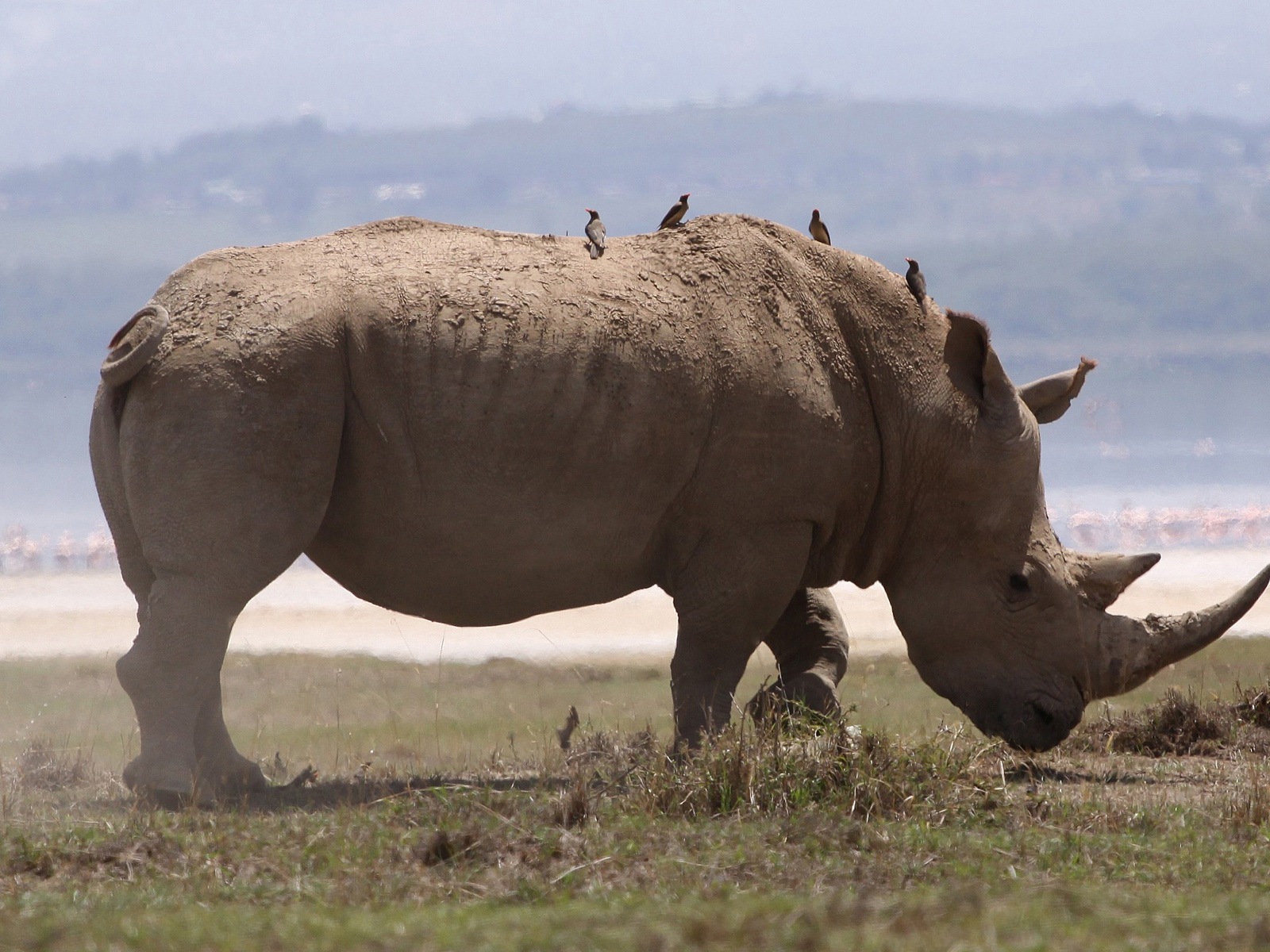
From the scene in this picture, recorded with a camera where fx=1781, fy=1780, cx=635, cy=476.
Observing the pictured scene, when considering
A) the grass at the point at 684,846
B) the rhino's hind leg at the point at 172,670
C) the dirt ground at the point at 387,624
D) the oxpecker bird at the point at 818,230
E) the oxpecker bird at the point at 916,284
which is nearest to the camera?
the grass at the point at 684,846

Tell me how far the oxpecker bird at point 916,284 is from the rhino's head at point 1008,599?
32cm

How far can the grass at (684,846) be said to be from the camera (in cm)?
514

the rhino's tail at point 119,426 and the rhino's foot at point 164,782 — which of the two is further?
the rhino's tail at point 119,426

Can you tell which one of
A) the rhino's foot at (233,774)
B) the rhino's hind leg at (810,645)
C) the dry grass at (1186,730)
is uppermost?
the rhino's hind leg at (810,645)

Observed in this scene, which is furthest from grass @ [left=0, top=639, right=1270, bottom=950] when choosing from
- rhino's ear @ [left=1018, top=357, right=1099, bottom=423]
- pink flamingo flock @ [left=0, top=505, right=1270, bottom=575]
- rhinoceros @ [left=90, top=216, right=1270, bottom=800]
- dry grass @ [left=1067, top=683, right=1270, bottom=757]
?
pink flamingo flock @ [left=0, top=505, right=1270, bottom=575]

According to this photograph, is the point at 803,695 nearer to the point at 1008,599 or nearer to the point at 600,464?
the point at 1008,599

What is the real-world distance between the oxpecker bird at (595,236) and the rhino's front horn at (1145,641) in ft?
10.6

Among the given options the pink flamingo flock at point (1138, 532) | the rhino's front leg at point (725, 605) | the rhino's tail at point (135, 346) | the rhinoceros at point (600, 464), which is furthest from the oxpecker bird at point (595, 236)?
the pink flamingo flock at point (1138, 532)

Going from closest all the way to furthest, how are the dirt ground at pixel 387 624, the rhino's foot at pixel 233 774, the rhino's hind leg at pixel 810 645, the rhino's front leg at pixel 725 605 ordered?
1. the rhino's foot at pixel 233 774
2. the rhino's front leg at pixel 725 605
3. the rhino's hind leg at pixel 810 645
4. the dirt ground at pixel 387 624

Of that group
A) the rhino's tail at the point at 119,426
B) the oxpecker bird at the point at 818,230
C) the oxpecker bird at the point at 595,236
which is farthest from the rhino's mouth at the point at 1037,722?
the rhino's tail at the point at 119,426

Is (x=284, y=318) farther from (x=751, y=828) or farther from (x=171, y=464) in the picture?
(x=751, y=828)

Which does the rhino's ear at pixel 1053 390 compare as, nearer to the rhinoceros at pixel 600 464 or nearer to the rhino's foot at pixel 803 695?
the rhinoceros at pixel 600 464

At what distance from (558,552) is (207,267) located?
85.8 inches

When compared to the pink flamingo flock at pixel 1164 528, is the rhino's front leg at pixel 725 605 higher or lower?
lower
